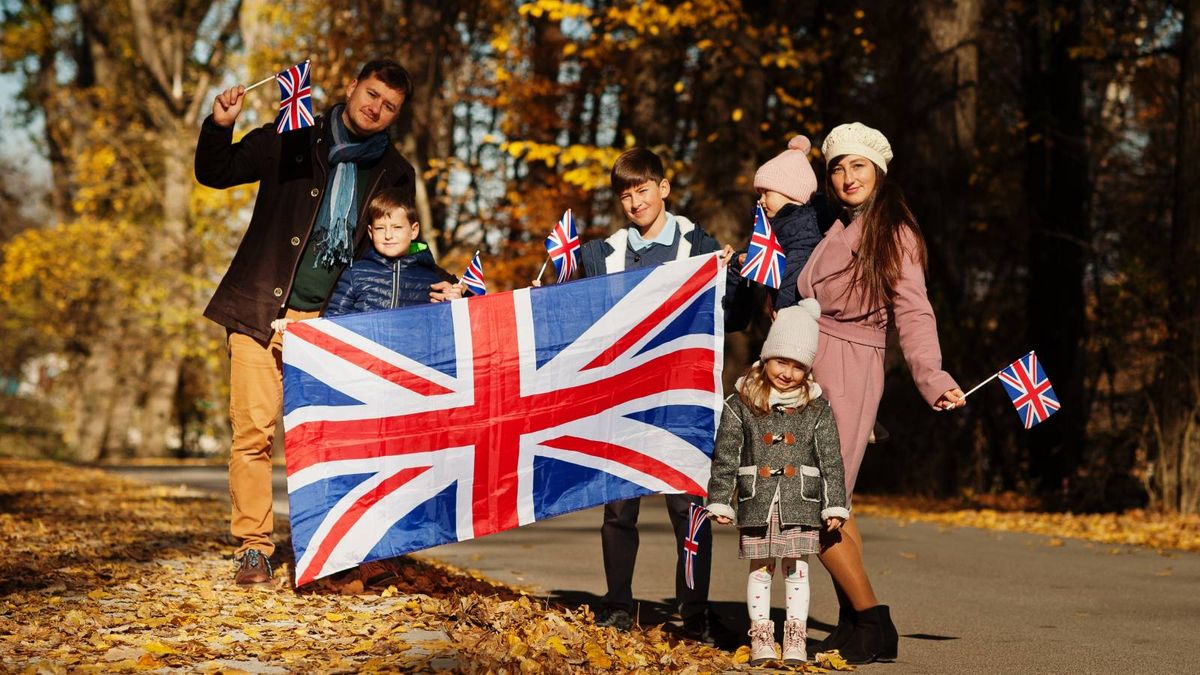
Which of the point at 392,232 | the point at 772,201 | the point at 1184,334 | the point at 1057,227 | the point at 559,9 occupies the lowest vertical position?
the point at 1184,334

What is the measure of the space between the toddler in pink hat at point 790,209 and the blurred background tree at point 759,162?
8645mm

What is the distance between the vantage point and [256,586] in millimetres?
7113

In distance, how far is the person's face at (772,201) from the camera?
6742mm

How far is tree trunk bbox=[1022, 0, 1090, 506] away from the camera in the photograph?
19.2 meters

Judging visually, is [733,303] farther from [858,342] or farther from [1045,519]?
[1045,519]

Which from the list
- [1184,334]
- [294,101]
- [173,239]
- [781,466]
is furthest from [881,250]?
[173,239]

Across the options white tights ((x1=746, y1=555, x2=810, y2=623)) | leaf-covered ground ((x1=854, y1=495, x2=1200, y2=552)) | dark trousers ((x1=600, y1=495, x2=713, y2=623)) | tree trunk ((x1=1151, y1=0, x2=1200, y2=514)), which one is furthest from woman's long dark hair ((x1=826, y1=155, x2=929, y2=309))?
tree trunk ((x1=1151, y1=0, x2=1200, y2=514))

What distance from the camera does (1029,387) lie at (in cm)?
648

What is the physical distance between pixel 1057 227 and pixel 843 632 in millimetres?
14186

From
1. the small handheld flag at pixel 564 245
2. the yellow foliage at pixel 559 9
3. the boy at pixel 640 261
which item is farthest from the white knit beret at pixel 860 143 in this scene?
the yellow foliage at pixel 559 9

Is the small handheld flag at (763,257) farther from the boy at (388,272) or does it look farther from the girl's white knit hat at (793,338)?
the boy at (388,272)

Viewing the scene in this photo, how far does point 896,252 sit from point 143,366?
1347 inches

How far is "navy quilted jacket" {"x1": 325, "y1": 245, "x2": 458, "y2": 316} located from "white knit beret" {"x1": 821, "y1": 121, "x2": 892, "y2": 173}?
2000 millimetres

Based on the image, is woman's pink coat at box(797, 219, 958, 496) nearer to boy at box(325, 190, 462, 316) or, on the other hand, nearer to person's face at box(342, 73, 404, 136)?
boy at box(325, 190, 462, 316)
